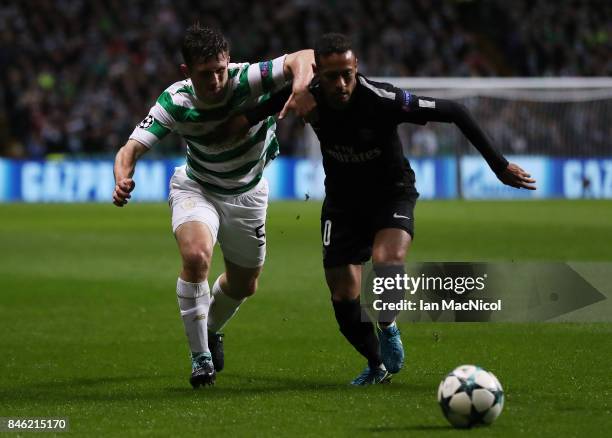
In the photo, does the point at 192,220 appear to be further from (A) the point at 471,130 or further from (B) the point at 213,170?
(A) the point at 471,130

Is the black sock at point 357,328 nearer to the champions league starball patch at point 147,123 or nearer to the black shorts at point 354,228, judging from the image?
the black shorts at point 354,228

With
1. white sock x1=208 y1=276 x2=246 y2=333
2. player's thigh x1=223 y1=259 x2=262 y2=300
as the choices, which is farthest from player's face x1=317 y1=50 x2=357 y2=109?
white sock x1=208 y1=276 x2=246 y2=333

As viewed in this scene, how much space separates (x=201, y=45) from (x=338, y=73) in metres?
0.84

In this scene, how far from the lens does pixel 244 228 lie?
7703mm

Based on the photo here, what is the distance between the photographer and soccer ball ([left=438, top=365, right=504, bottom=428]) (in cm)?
536

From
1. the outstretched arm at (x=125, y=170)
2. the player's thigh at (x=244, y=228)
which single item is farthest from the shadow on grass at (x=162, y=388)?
the outstretched arm at (x=125, y=170)

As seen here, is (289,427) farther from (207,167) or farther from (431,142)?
(431,142)

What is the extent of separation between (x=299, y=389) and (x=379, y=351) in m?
0.59

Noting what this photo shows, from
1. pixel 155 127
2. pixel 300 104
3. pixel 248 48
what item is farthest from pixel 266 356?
pixel 248 48

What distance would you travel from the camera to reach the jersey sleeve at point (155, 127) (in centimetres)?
725

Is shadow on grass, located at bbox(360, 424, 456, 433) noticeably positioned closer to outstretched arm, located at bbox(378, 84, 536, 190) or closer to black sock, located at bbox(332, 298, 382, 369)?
black sock, located at bbox(332, 298, 382, 369)

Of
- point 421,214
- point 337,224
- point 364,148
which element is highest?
point 364,148

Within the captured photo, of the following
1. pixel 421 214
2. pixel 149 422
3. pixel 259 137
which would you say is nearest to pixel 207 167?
pixel 259 137

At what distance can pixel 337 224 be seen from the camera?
7215mm
